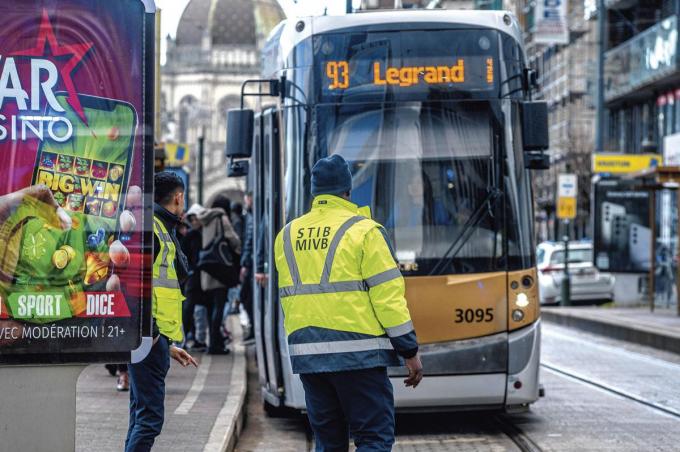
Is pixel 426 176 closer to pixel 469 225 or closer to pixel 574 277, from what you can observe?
pixel 469 225

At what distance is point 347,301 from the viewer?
273 inches

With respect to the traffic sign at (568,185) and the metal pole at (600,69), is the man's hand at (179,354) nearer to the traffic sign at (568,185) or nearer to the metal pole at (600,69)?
the traffic sign at (568,185)

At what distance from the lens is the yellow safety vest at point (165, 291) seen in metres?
7.52

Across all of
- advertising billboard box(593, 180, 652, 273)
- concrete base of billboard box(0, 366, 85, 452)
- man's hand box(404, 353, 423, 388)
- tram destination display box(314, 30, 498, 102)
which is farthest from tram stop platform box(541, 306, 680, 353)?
concrete base of billboard box(0, 366, 85, 452)

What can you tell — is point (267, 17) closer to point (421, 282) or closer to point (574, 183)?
point (574, 183)

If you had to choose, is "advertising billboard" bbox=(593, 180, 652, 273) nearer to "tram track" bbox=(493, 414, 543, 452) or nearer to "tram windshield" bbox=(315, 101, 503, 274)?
"tram track" bbox=(493, 414, 543, 452)

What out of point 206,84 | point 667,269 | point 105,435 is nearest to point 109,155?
point 105,435

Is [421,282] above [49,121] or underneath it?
underneath

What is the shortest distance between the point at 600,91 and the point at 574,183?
2.42 metres

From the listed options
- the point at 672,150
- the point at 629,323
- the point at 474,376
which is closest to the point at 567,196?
the point at 672,150

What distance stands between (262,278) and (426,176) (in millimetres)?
1858

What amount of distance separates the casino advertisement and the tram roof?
493 cm

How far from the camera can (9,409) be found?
20.8 ft

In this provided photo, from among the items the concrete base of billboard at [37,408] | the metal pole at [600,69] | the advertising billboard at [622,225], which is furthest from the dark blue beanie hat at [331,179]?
the metal pole at [600,69]
